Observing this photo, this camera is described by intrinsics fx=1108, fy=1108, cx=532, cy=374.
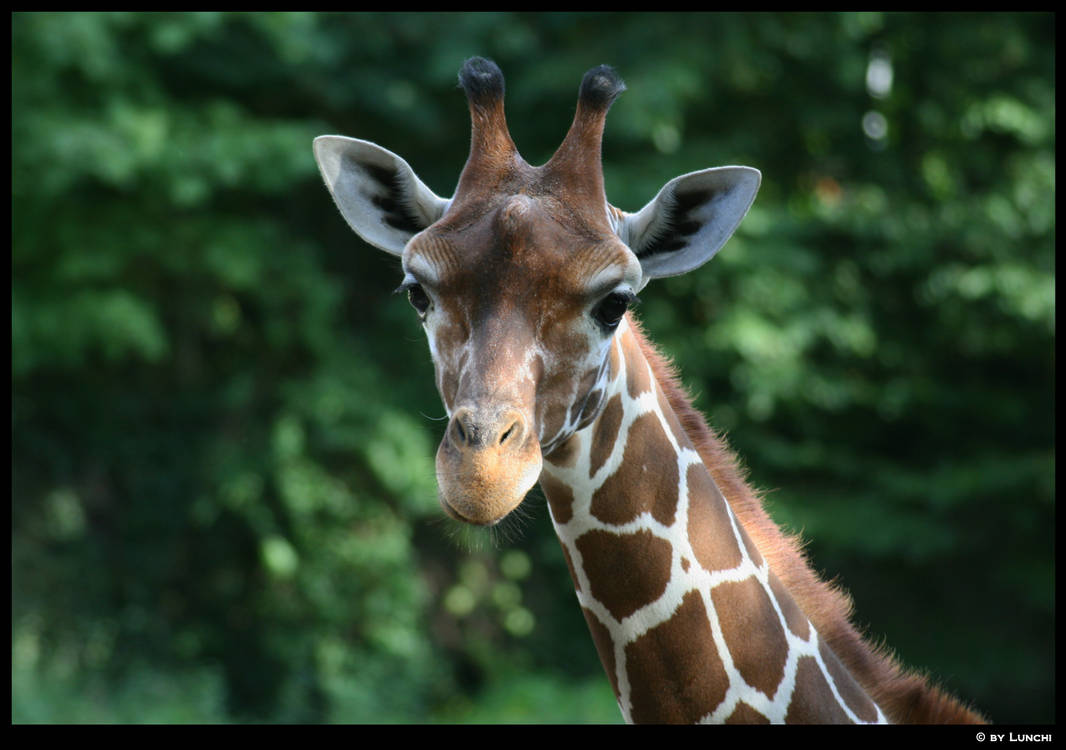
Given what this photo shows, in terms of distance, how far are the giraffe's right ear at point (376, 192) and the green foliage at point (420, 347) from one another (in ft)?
20.3

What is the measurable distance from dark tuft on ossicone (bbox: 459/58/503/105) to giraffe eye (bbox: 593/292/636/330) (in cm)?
69

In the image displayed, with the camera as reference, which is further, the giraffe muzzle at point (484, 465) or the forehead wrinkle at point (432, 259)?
the forehead wrinkle at point (432, 259)

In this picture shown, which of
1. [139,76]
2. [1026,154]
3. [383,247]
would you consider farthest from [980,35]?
[383,247]

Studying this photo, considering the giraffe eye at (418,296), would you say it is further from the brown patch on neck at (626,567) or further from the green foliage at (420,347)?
the green foliage at (420,347)

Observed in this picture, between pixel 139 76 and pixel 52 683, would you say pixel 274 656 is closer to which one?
pixel 52 683

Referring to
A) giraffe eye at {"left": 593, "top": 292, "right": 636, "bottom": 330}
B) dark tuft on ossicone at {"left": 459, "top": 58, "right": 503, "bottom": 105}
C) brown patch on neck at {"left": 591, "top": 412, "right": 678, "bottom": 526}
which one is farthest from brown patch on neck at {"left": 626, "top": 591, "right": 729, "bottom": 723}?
dark tuft on ossicone at {"left": 459, "top": 58, "right": 503, "bottom": 105}

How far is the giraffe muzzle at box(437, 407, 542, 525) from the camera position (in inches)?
94.1

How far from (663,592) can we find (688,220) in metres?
1.00

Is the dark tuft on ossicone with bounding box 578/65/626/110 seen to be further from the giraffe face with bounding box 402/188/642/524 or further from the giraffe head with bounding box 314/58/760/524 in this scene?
the giraffe face with bounding box 402/188/642/524

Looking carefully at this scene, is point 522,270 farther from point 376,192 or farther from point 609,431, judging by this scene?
point 376,192

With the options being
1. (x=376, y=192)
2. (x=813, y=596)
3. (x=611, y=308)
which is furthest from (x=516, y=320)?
(x=813, y=596)

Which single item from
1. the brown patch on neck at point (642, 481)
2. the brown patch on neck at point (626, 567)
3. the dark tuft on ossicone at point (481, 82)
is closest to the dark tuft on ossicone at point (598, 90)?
the dark tuft on ossicone at point (481, 82)

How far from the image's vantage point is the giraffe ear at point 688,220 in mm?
2955

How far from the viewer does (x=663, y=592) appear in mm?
2770
